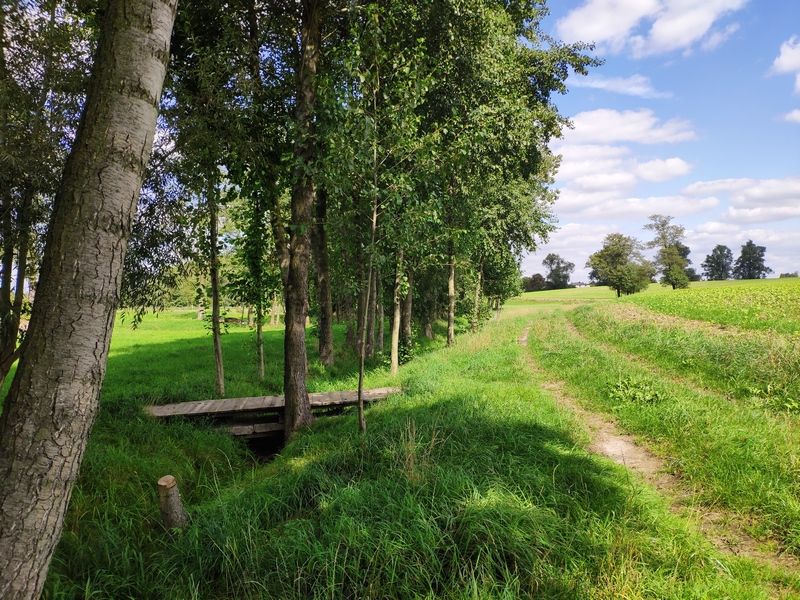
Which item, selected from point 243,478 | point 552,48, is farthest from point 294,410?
point 552,48

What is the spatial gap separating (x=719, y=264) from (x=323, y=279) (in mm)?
124846

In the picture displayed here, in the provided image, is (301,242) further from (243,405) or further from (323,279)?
(323,279)

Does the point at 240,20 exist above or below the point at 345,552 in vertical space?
above

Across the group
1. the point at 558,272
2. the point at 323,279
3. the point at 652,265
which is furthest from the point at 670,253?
the point at 323,279

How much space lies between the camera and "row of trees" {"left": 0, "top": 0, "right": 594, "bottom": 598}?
2275mm

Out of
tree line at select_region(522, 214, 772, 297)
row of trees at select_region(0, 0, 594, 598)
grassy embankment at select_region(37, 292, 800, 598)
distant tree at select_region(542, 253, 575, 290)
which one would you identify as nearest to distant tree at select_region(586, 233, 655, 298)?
tree line at select_region(522, 214, 772, 297)

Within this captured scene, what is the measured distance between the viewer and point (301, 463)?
6035mm

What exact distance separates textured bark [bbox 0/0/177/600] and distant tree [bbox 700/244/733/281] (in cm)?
12887

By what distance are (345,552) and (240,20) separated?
9349 mm

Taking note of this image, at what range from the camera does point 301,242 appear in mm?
7168

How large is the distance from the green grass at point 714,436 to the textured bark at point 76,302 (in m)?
5.49

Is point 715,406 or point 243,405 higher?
point 715,406

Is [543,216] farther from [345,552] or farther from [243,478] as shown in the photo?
[345,552]

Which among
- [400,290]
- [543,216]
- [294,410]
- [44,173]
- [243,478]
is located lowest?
[243,478]
